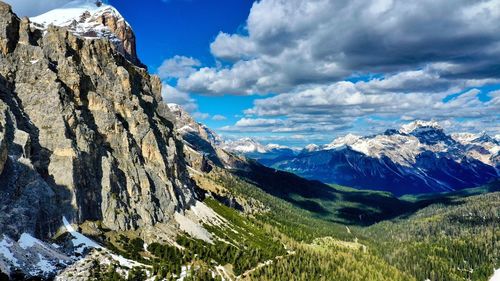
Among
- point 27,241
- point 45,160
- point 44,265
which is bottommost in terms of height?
point 44,265

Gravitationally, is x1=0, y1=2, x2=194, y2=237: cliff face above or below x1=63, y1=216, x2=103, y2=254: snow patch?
above

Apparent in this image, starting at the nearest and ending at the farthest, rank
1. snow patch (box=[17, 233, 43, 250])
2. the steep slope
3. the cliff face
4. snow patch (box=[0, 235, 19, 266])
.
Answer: snow patch (box=[0, 235, 19, 266])
snow patch (box=[17, 233, 43, 250])
the steep slope
the cliff face

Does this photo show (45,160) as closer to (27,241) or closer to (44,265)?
(27,241)

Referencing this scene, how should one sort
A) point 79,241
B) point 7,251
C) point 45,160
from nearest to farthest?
point 7,251, point 79,241, point 45,160

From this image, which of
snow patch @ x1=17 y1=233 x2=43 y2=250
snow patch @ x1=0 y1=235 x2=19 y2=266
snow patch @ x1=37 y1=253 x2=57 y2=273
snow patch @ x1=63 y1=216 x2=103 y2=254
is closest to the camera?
snow patch @ x1=0 y1=235 x2=19 y2=266

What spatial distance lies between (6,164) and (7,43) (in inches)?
2855

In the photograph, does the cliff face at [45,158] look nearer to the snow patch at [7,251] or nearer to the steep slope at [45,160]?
the steep slope at [45,160]

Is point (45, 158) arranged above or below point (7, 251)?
above

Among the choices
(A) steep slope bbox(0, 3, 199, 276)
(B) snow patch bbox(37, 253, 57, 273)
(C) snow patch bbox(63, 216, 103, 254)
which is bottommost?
(B) snow patch bbox(37, 253, 57, 273)

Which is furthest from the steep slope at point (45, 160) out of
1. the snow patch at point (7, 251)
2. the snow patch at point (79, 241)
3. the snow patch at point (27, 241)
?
the snow patch at point (7, 251)

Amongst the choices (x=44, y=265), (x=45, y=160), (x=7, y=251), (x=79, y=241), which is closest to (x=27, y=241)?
(x=7, y=251)

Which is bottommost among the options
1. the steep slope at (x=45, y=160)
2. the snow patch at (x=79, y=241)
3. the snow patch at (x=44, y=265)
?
the snow patch at (x=44, y=265)

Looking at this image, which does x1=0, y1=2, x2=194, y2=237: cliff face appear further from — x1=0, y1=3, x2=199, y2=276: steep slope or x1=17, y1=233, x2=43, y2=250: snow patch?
x1=17, y1=233, x2=43, y2=250: snow patch

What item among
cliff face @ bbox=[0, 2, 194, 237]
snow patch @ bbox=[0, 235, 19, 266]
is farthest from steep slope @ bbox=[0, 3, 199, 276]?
snow patch @ bbox=[0, 235, 19, 266]
